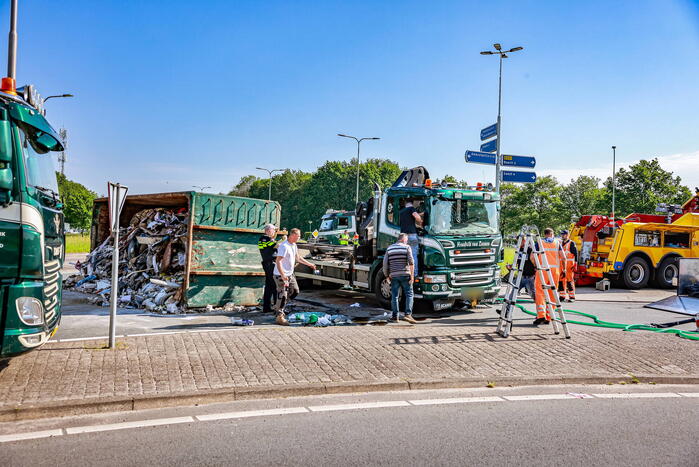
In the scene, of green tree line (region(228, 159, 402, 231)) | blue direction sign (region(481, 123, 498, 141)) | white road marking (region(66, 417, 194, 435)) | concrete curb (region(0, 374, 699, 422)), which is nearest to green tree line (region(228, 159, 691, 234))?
green tree line (region(228, 159, 402, 231))

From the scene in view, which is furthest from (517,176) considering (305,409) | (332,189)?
Answer: (332,189)

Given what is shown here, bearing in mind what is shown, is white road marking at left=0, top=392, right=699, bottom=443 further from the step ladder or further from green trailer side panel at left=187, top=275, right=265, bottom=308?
green trailer side panel at left=187, top=275, right=265, bottom=308

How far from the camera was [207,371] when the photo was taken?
5.77 m

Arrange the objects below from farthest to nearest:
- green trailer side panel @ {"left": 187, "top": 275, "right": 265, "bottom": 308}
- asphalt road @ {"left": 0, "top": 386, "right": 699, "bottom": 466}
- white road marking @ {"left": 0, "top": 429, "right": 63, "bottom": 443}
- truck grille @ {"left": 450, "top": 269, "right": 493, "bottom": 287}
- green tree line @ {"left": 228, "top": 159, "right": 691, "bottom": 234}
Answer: green tree line @ {"left": 228, "top": 159, "right": 691, "bottom": 234} < truck grille @ {"left": 450, "top": 269, "right": 493, "bottom": 287} < green trailer side panel @ {"left": 187, "top": 275, "right": 265, "bottom": 308} < white road marking @ {"left": 0, "top": 429, "right": 63, "bottom": 443} < asphalt road @ {"left": 0, "top": 386, "right": 699, "bottom": 466}

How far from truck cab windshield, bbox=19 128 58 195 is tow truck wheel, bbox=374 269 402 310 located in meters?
6.56

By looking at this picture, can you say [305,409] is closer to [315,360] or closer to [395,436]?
[395,436]

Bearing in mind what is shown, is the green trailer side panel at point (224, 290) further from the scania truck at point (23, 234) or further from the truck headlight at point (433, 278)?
the scania truck at point (23, 234)

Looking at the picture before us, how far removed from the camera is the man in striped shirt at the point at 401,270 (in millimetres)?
9453

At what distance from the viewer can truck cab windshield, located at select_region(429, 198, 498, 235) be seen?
1049 cm

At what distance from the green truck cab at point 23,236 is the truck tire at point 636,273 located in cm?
1677

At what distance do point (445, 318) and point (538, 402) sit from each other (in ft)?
16.2

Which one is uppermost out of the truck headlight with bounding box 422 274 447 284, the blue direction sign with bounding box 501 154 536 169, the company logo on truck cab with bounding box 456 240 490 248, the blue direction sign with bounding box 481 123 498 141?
the blue direction sign with bounding box 481 123 498 141

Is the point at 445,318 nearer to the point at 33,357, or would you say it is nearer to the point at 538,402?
the point at 538,402

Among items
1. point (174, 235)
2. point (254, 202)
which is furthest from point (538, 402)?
point (174, 235)
